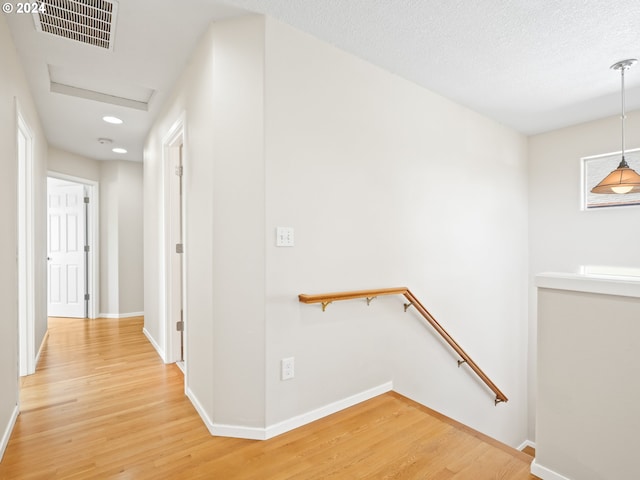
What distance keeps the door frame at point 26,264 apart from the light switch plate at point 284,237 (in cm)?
241

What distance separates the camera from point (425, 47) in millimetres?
2393

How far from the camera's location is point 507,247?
13.3 ft

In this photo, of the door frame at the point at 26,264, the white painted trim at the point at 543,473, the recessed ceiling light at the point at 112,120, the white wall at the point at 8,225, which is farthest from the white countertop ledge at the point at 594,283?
the recessed ceiling light at the point at 112,120

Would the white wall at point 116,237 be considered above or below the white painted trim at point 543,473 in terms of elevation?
above

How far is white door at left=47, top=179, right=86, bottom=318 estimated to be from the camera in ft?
17.4

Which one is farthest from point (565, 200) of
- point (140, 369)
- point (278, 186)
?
point (140, 369)

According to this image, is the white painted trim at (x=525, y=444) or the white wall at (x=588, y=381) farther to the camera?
the white painted trim at (x=525, y=444)

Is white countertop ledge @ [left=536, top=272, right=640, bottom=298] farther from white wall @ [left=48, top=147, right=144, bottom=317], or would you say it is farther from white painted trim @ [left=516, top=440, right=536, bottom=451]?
white wall @ [left=48, top=147, right=144, bottom=317]

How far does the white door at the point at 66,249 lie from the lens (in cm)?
531

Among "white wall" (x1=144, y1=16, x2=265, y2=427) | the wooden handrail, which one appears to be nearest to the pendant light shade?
the wooden handrail

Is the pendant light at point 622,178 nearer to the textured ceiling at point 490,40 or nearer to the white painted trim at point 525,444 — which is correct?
the textured ceiling at point 490,40

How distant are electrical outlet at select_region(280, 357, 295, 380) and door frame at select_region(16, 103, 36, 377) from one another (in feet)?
8.08

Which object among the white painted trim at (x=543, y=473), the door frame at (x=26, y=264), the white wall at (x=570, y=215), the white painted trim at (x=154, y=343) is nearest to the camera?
the white painted trim at (x=543, y=473)

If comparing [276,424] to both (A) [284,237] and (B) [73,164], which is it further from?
(B) [73,164]
